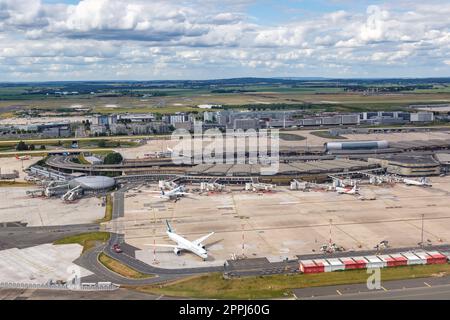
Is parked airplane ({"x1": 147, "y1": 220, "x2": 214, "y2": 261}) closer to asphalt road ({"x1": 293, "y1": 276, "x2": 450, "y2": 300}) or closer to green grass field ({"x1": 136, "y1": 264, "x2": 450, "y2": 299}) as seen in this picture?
green grass field ({"x1": 136, "y1": 264, "x2": 450, "y2": 299})

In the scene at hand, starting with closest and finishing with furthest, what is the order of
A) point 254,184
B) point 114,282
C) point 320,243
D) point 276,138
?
1. point 114,282
2. point 320,243
3. point 254,184
4. point 276,138

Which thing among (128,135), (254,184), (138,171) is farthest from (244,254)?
(128,135)

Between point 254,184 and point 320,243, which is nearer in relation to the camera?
point 320,243

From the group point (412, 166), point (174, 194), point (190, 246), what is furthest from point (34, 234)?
point (412, 166)
